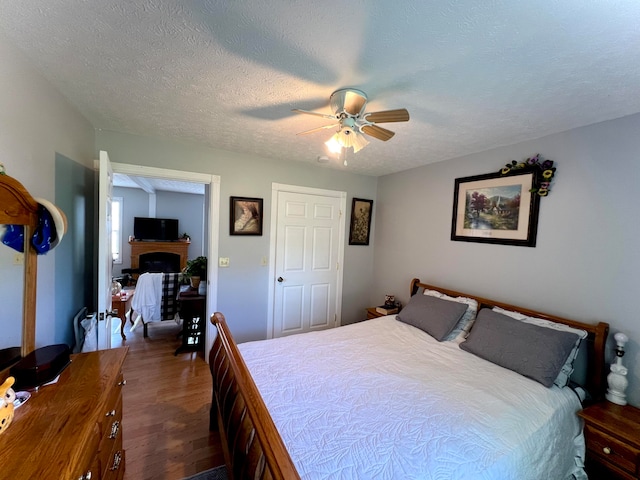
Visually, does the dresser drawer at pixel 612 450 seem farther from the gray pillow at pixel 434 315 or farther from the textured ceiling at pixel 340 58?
the textured ceiling at pixel 340 58

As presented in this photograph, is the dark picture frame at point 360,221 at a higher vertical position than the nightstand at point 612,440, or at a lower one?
higher

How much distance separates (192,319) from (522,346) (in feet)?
10.8

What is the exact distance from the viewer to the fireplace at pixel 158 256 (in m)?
6.22

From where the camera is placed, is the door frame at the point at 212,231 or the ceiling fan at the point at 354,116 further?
the door frame at the point at 212,231

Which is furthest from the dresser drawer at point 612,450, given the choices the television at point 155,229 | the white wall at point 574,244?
the television at point 155,229

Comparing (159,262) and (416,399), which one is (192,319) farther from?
(159,262)

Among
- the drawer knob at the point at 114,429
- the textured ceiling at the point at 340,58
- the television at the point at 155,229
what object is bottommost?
the drawer knob at the point at 114,429

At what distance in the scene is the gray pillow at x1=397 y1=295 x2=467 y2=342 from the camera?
2.38 meters

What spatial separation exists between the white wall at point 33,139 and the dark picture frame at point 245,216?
1387 mm

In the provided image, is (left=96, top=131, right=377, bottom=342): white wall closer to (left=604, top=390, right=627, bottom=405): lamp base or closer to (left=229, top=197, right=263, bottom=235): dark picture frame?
(left=229, top=197, right=263, bottom=235): dark picture frame

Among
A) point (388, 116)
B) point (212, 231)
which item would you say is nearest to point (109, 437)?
point (212, 231)

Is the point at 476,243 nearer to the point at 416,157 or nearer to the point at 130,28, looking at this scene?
the point at 416,157

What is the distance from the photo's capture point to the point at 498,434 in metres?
1.30

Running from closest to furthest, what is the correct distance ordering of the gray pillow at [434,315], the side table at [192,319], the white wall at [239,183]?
the gray pillow at [434,315]
the white wall at [239,183]
the side table at [192,319]
